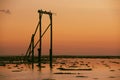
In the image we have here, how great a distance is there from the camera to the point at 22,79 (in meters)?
40.2

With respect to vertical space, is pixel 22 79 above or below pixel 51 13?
below

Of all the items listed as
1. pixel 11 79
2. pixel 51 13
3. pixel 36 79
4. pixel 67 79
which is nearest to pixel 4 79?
pixel 11 79

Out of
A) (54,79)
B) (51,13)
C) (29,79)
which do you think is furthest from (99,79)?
(51,13)

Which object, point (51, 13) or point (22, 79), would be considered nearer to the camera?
point (22, 79)

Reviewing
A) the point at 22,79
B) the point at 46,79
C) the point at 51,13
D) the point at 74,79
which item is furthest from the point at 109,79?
the point at 51,13

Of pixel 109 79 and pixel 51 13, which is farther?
pixel 51 13

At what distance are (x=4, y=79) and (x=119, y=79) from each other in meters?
12.4

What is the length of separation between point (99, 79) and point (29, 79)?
24.8 ft

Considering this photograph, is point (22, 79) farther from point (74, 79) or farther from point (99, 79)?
point (99, 79)

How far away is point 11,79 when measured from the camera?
40594mm

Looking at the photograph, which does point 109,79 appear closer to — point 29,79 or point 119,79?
point 119,79

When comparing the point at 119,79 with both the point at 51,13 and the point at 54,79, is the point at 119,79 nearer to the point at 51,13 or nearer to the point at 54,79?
the point at 54,79

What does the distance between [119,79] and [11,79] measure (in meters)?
11.7

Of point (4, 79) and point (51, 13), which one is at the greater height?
point (51, 13)
